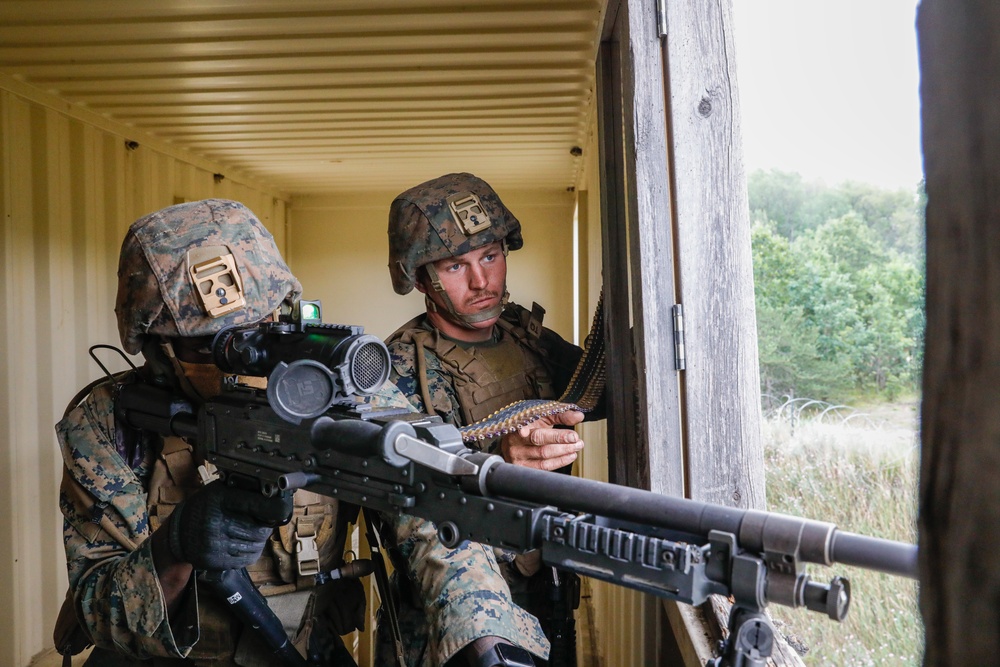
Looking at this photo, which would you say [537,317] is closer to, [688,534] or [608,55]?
[608,55]

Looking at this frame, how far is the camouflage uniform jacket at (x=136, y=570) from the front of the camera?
1909mm

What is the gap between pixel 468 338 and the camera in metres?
3.09

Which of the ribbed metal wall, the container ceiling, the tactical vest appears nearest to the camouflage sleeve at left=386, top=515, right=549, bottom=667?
the tactical vest

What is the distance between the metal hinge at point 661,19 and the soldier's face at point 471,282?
1.33m

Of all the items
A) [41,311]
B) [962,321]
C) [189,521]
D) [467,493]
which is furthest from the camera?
[41,311]

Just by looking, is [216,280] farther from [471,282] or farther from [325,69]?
[325,69]

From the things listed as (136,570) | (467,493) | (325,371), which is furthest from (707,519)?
(136,570)

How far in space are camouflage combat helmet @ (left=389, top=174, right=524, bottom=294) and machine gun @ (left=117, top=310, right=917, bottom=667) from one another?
3.59 ft

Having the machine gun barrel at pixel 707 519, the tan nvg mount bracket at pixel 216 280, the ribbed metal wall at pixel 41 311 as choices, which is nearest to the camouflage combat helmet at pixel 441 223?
the tan nvg mount bracket at pixel 216 280

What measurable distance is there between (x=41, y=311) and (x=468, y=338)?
3449 mm

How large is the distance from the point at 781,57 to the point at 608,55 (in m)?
1.48

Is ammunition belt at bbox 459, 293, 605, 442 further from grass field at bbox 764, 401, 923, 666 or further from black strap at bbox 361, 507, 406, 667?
grass field at bbox 764, 401, 923, 666

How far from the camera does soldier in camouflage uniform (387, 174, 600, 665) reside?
2.91 meters

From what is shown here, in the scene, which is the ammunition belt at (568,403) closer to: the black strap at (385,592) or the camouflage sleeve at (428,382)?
the camouflage sleeve at (428,382)
